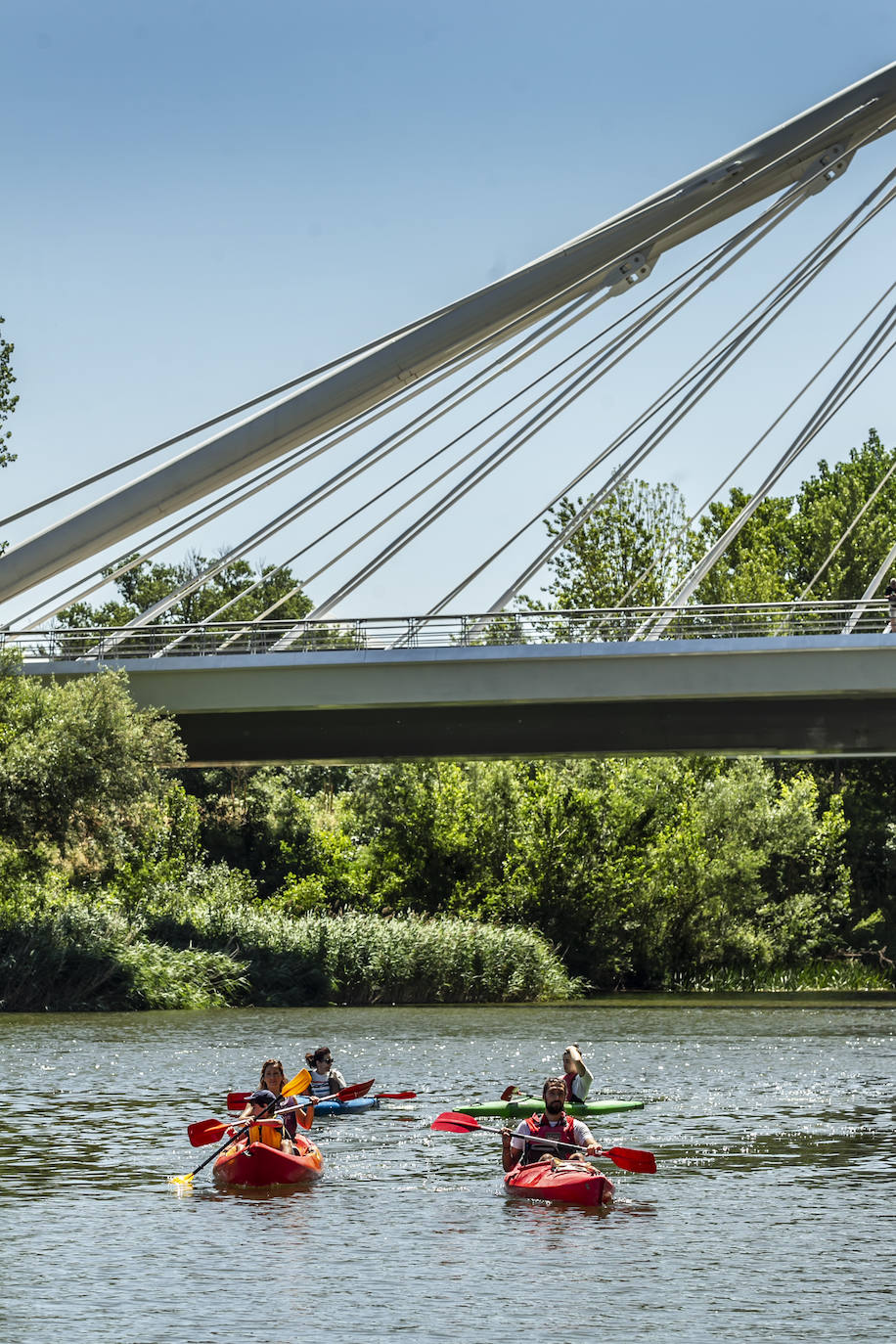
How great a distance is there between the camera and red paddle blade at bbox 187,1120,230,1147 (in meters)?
18.0

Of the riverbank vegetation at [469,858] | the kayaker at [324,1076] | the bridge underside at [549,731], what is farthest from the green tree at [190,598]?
the kayaker at [324,1076]

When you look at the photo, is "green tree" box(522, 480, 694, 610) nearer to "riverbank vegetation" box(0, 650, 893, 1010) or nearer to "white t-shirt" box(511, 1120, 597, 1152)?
"riverbank vegetation" box(0, 650, 893, 1010)

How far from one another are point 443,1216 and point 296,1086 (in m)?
4.27

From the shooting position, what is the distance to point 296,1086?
1964 cm

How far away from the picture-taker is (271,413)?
3628 centimetres

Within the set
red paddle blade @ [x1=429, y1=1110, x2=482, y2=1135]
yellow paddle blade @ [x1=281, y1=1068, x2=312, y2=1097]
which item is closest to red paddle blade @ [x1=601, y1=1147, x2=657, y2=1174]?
red paddle blade @ [x1=429, y1=1110, x2=482, y2=1135]

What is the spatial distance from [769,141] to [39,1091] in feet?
90.9

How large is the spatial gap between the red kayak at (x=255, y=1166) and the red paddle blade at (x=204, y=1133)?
34 cm

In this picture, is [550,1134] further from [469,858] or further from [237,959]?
[469,858]

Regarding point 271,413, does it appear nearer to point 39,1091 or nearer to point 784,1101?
point 39,1091

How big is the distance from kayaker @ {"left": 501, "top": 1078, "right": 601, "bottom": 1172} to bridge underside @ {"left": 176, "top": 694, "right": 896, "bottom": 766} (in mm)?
24481

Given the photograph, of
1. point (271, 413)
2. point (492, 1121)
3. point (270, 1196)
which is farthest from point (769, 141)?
point (270, 1196)

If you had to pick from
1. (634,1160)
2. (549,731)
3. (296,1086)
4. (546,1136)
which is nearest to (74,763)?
(549,731)

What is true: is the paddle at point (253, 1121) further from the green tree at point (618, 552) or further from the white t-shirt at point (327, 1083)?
the green tree at point (618, 552)
